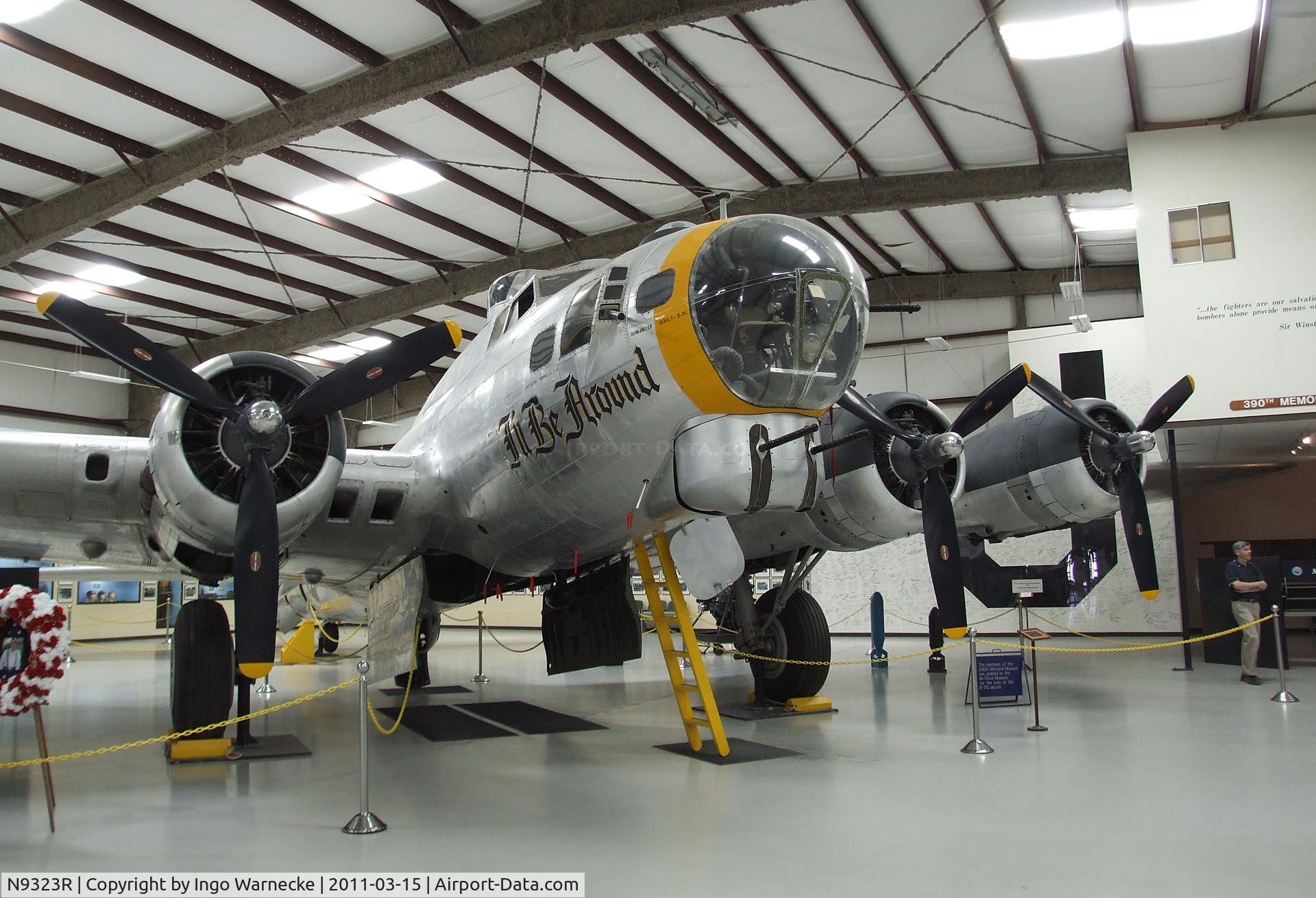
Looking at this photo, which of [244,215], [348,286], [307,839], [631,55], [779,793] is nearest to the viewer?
[307,839]

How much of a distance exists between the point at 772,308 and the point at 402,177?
1002 centimetres

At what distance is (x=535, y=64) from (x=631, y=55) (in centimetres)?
116

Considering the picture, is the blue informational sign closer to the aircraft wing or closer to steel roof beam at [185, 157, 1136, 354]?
steel roof beam at [185, 157, 1136, 354]

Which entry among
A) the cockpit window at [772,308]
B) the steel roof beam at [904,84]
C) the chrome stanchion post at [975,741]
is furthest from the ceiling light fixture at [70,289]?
the chrome stanchion post at [975,741]

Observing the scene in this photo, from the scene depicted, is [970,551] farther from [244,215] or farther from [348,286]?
[348,286]

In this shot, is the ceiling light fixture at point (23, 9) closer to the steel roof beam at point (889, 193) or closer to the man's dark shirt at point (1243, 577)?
the steel roof beam at point (889, 193)

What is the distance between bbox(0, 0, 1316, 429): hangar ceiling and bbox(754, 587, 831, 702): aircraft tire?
5.82 m

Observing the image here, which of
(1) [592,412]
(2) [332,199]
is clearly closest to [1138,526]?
(1) [592,412]

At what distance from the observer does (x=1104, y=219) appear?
16172mm

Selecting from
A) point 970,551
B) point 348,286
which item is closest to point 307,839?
point 970,551

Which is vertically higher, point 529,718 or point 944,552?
point 944,552

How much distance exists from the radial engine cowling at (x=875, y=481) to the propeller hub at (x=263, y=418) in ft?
14.8

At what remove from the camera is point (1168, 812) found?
509 cm

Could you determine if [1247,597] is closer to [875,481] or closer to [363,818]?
[875,481]
